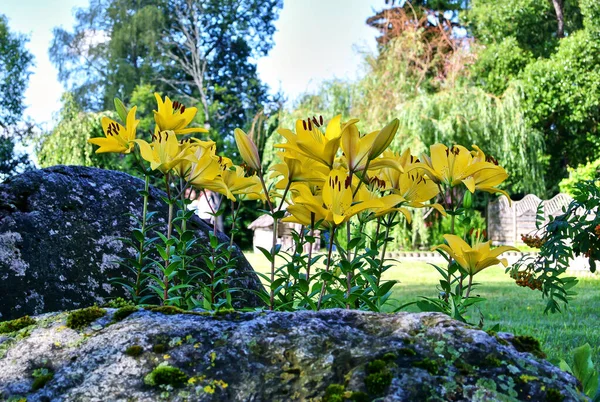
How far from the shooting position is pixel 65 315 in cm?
129

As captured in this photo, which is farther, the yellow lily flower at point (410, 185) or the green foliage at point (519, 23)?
the green foliage at point (519, 23)

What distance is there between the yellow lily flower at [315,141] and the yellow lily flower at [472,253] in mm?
393

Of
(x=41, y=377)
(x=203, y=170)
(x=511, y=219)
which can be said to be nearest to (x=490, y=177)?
(x=203, y=170)

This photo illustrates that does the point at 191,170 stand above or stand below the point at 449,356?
above

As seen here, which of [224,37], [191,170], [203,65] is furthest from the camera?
[224,37]

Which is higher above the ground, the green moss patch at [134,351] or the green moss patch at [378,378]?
the green moss patch at [134,351]

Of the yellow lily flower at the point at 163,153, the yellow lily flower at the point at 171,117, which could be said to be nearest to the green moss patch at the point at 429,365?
the yellow lily flower at the point at 163,153

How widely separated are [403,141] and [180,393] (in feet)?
43.6

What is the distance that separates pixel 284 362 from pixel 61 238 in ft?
5.83

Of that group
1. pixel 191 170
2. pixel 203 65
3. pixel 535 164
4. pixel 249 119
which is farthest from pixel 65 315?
pixel 203 65

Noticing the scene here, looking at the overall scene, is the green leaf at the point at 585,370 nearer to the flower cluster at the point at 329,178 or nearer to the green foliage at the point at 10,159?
the flower cluster at the point at 329,178

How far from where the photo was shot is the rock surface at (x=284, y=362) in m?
1.00

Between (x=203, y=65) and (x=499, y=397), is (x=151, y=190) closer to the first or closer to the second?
(x=499, y=397)

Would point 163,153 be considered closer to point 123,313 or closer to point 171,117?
point 171,117
